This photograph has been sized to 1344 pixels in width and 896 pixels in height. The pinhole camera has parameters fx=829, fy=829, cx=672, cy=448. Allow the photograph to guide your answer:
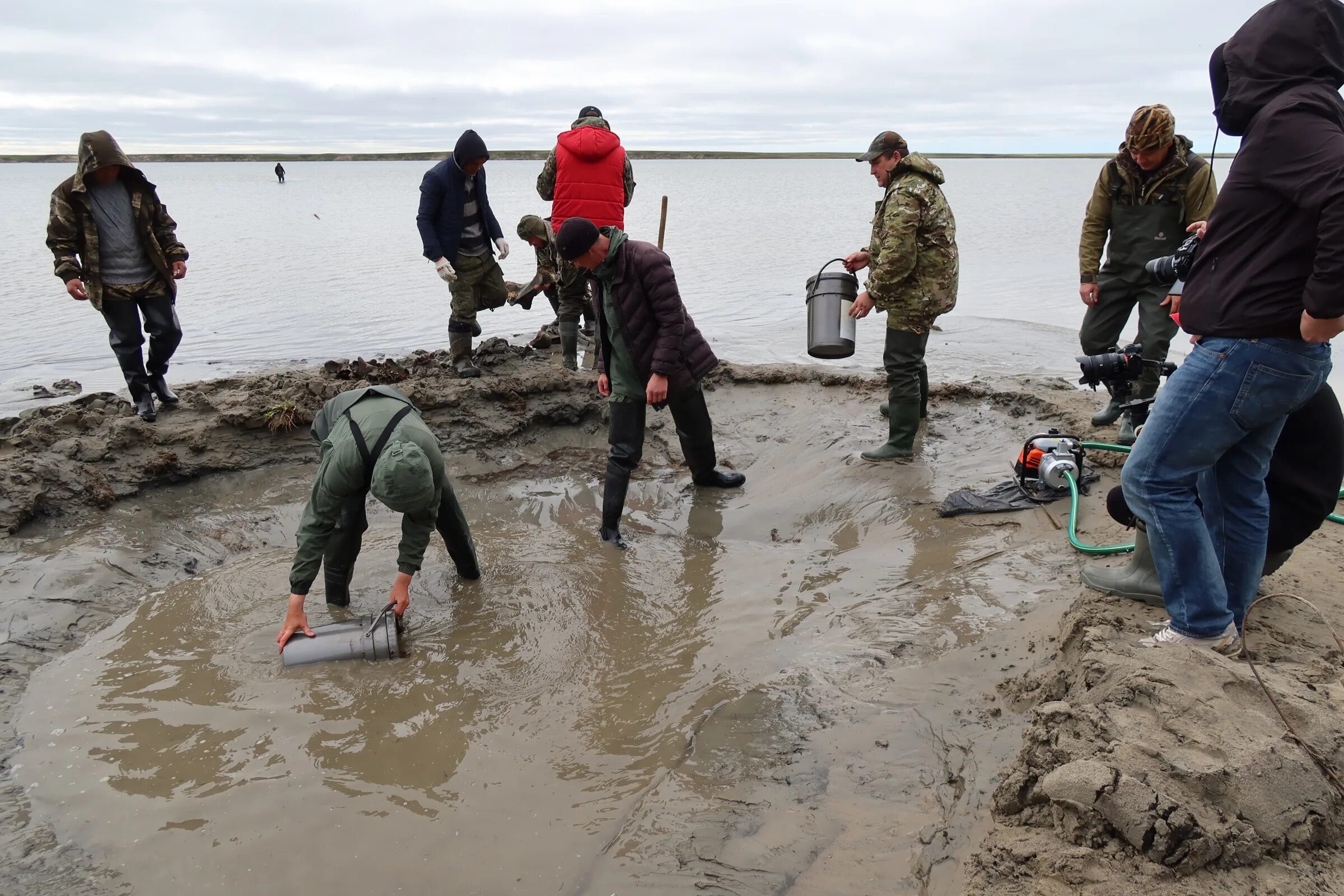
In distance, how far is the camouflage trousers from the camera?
7109 mm

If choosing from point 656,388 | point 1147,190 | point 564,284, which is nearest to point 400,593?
point 656,388

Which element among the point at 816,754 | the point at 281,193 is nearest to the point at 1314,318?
the point at 816,754

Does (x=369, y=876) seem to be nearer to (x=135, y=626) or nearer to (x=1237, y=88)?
(x=135, y=626)

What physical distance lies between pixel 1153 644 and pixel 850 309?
3118mm

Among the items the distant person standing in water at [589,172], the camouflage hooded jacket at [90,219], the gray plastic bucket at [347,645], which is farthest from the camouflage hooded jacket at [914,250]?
the camouflage hooded jacket at [90,219]

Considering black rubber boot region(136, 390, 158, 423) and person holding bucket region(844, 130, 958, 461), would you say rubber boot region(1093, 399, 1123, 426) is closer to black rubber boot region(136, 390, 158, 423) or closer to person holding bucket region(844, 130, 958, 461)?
person holding bucket region(844, 130, 958, 461)

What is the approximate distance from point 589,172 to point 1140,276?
402cm

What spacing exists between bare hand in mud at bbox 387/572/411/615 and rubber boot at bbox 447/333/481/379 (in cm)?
352

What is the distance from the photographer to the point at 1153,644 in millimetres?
2754

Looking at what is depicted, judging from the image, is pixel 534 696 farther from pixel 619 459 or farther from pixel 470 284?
pixel 470 284

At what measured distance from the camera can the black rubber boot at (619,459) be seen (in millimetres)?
5008

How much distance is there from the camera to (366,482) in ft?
12.1

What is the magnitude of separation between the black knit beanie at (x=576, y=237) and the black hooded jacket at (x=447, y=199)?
8.06 ft

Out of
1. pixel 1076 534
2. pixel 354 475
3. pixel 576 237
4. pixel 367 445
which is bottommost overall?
pixel 1076 534
